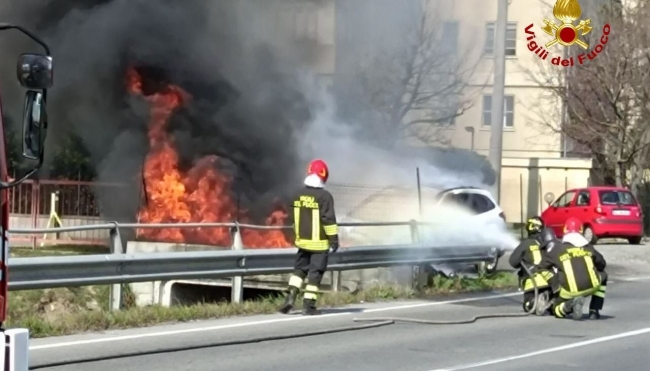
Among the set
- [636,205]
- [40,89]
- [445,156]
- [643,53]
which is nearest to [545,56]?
[643,53]

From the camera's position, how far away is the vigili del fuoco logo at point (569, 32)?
34438mm

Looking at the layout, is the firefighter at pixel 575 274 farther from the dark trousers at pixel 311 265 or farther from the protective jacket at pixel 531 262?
the dark trousers at pixel 311 265

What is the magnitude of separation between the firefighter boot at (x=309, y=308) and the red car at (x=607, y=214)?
52.0 feet

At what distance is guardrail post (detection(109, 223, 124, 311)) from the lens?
12789 millimetres

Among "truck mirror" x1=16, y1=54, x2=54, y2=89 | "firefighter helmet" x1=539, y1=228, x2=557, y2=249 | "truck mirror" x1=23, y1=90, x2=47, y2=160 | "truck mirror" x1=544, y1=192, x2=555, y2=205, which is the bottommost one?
"firefighter helmet" x1=539, y1=228, x2=557, y2=249

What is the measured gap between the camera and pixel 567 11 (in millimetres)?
34906

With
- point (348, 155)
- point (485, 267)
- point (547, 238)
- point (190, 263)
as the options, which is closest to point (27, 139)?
point (190, 263)

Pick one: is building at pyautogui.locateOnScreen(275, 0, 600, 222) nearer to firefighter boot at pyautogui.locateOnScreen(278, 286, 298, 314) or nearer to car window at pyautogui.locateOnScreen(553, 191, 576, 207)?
car window at pyautogui.locateOnScreen(553, 191, 576, 207)

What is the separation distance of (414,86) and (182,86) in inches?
179

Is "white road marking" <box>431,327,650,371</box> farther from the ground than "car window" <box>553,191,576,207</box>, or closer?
closer

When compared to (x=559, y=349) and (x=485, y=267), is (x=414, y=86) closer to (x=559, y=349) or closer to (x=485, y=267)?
(x=485, y=267)

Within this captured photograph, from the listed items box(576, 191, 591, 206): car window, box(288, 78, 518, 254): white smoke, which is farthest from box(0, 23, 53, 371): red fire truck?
box(576, 191, 591, 206): car window

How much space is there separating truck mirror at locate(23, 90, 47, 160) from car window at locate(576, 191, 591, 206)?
82.1 feet

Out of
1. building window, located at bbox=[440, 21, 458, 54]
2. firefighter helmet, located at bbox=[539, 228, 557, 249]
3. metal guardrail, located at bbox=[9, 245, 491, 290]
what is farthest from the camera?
building window, located at bbox=[440, 21, 458, 54]
